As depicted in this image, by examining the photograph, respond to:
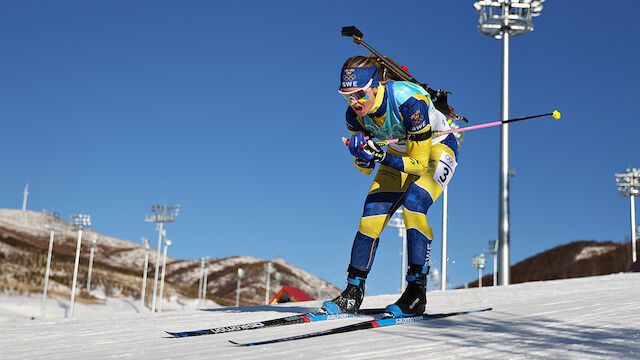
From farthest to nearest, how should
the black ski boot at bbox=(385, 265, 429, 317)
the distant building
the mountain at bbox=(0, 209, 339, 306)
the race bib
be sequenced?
the mountain at bbox=(0, 209, 339, 306), the distant building, the race bib, the black ski boot at bbox=(385, 265, 429, 317)

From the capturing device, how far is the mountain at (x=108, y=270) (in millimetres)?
66700

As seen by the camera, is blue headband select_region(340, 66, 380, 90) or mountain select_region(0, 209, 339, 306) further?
mountain select_region(0, 209, 339, 306)

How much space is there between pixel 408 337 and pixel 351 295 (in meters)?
1.53

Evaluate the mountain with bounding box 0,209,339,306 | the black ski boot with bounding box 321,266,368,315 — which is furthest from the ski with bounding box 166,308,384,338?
the mountain with bounding box 0,209,339,306

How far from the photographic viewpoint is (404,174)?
5984 mm

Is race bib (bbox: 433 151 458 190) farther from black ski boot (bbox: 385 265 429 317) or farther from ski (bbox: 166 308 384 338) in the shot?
ski (bbox: 166 308 384 338)

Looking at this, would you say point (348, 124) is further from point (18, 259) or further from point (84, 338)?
point (18, 259)

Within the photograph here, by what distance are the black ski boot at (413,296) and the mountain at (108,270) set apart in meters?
48.4

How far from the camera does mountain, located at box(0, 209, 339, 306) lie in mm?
66700

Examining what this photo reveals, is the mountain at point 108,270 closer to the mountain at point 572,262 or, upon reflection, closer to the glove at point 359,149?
the mountain at point 572,262

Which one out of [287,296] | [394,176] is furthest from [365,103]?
[287,296]

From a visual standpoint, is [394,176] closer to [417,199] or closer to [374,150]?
[417,199]

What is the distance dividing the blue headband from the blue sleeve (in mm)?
320

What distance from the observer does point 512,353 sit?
3533mm
